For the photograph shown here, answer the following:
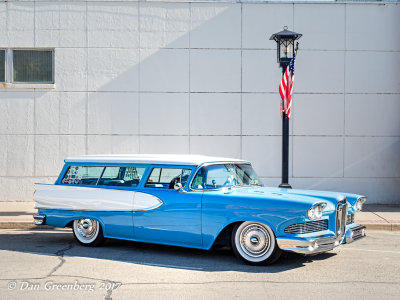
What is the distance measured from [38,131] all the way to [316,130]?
739 cm

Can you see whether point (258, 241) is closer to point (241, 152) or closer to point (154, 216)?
point (154, 216)

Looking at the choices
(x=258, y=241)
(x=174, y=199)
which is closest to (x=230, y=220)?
(x=258, y=241)

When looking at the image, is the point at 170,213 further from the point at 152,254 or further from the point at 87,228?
the point at 87,228

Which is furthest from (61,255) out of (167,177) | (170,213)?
(167,177)

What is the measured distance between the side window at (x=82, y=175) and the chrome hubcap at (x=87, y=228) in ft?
2.01

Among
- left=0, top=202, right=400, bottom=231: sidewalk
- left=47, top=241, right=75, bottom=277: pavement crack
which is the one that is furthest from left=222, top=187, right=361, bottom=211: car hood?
left=0, top=202, right=400, bottom=231: sidewalk

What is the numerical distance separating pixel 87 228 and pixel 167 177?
5.44 ft

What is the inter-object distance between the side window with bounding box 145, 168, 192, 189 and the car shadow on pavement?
3.40ft

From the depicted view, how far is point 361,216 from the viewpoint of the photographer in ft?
38.2

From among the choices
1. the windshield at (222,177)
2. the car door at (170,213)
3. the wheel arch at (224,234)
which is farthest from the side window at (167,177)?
the wheel arch at (224,234)

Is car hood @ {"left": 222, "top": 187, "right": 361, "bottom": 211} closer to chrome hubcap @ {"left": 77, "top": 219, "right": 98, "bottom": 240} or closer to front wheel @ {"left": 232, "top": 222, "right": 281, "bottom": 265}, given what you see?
front wheel @ {"left": 232, "top": 222, "right": 281, "bottom": 265}

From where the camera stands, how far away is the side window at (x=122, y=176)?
8.08 metres

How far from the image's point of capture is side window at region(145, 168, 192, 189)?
25.1 feet

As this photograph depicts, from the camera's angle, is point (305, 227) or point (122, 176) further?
point (122, 176)
